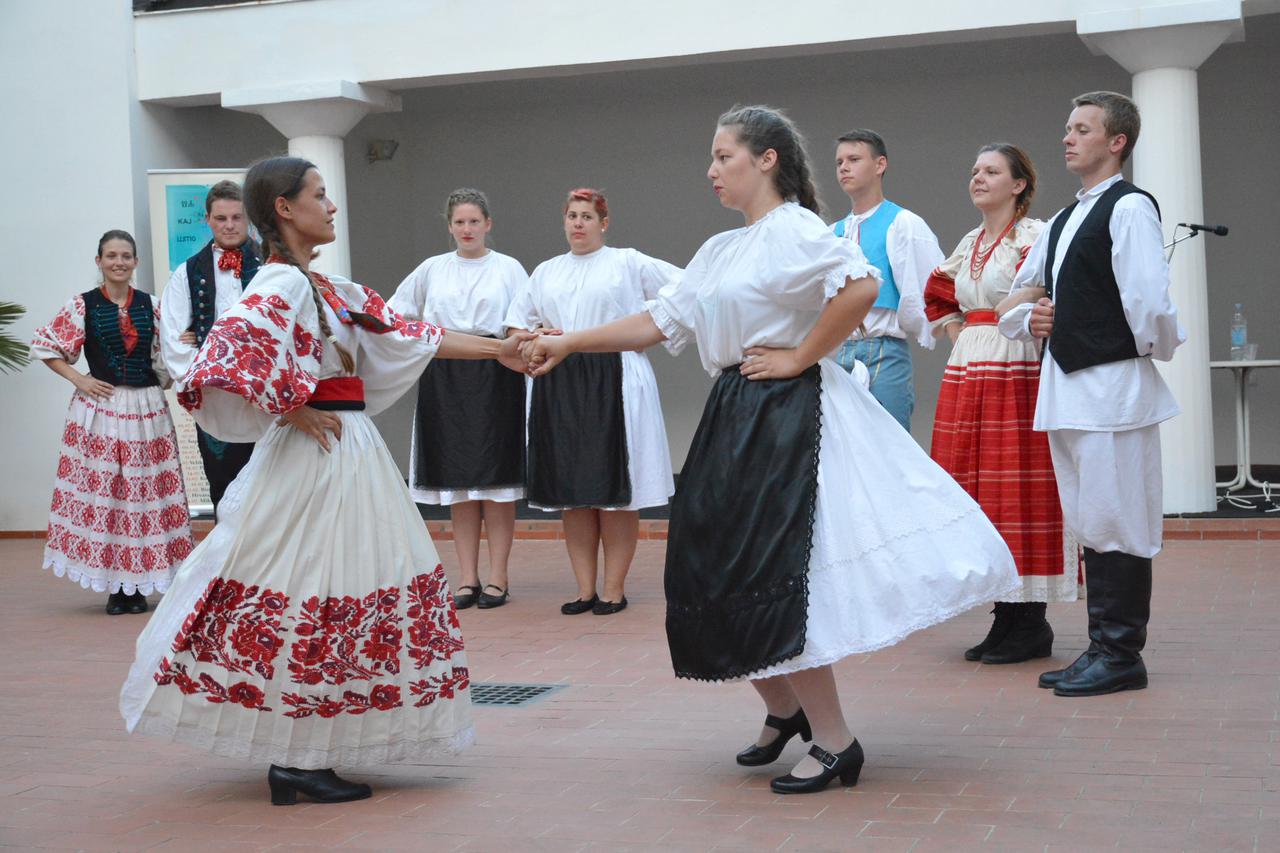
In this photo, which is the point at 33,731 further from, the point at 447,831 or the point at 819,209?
the point at 819,209

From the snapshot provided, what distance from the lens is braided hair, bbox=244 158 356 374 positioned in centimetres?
425

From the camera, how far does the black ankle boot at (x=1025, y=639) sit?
5.72 m

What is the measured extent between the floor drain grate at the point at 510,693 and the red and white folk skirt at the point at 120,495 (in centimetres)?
291

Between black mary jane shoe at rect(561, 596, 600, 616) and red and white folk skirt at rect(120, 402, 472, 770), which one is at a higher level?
red and white folk skirt at rect(120, 402, 472, 770)

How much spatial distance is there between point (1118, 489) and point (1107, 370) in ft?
1.26

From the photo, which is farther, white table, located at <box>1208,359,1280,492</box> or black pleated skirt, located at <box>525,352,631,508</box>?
white table, located at <box>1208,359,1280,492</box>

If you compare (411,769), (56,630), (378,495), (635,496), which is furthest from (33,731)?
(635,496)

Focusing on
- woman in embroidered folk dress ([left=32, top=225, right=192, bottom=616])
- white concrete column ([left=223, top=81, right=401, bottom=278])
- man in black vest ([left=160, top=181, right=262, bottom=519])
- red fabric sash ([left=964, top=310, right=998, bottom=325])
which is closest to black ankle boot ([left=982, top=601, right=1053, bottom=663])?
red fabric sash ([left=964, top=310, right=998, bottom=325])

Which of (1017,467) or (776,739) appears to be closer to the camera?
(776,739)

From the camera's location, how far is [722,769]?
173 inches

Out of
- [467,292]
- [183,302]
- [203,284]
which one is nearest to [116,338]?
[183,302]

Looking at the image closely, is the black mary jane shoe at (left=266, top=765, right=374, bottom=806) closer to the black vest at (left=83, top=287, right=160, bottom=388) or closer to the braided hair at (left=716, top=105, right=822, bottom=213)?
the braided hair at (left=716, top=105, right=822, bottom=213)

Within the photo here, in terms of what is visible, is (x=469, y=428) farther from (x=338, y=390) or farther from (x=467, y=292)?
(x=338, y=390)

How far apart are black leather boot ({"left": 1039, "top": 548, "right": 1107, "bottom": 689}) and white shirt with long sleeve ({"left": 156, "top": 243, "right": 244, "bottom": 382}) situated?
13.5 ft
